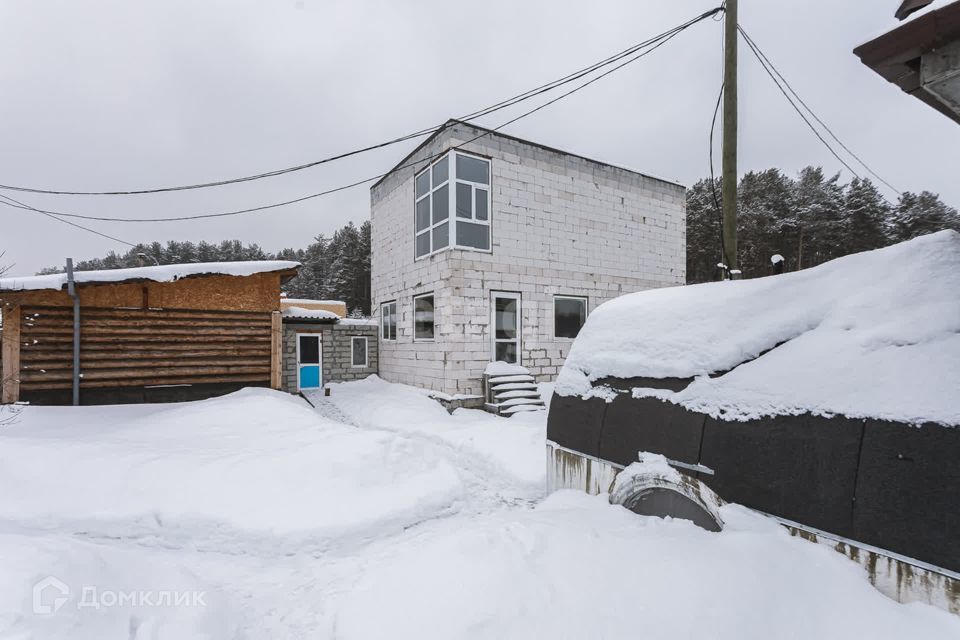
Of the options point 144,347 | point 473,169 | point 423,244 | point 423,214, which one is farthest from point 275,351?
point 473,169

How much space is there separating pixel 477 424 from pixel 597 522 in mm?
5402

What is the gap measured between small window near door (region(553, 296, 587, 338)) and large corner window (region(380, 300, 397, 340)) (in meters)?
5.17

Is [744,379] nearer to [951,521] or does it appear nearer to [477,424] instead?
[951,521]

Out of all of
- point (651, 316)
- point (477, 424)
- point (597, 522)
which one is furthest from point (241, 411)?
point (651, 316)

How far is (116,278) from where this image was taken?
23.9 ft

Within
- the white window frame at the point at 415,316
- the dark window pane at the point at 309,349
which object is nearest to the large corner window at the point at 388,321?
the white window frame at the point at 415,316

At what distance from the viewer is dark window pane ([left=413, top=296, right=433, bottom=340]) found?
10.7 meters

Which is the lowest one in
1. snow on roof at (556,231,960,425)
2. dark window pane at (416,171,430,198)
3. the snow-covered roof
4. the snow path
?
the snow path

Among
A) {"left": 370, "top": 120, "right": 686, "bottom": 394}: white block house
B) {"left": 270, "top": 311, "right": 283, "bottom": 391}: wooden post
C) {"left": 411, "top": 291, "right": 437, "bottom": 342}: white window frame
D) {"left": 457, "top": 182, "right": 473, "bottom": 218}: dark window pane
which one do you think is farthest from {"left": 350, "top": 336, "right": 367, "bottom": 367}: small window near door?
{"left": 457, "top": 182, "right": 473, "bottom": 218}: dark window pane

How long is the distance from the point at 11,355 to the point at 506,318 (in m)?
9.93

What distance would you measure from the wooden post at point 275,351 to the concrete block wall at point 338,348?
12.1 feet

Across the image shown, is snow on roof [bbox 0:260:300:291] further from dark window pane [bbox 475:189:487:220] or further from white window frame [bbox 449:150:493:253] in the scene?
dark window pane [bbox 475:189:487:220]

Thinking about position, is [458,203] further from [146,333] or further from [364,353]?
[146,333]

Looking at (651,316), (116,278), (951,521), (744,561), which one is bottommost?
(744,561)
